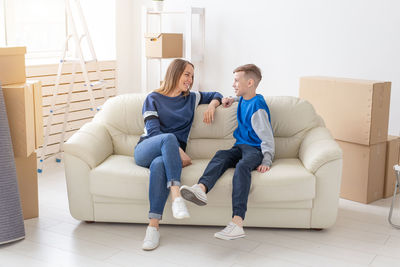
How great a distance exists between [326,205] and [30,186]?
1.77 metres

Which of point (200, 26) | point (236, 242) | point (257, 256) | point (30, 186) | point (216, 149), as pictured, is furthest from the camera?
point (200, 26)

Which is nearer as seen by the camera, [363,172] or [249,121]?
[249,121]

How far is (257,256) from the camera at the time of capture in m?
2.74

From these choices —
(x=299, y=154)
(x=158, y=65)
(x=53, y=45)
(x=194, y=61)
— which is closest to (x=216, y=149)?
(x=299, y=154)

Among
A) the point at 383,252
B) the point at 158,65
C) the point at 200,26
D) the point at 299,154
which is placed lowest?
the point at 383,252

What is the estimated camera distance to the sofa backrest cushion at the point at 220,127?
343cm

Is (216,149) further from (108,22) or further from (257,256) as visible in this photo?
(108,22)

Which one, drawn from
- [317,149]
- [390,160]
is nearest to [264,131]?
[317,149]

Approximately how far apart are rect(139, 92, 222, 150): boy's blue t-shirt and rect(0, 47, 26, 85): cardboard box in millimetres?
769

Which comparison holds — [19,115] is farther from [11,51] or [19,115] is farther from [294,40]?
[294,40]

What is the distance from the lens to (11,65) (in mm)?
3082

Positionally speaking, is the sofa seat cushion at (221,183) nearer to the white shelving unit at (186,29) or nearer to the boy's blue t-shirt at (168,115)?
the boy's blue t-shirt at (168,115)

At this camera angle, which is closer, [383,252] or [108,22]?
[383,252]

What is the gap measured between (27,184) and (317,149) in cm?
176
